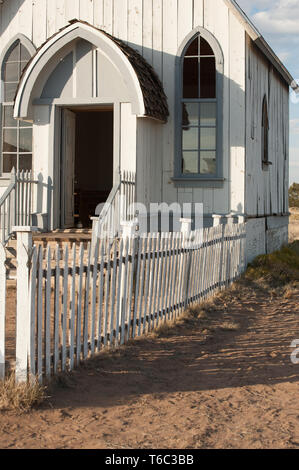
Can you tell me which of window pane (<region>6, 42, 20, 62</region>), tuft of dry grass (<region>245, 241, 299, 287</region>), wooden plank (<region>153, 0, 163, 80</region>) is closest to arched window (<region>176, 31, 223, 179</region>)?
wooden plank (<region>153, 0, 163, 80</region>)

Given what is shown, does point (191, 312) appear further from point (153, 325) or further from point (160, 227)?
point (160, 227)

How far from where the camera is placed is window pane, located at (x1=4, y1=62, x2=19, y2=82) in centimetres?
1420

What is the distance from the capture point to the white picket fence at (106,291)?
5695 mm

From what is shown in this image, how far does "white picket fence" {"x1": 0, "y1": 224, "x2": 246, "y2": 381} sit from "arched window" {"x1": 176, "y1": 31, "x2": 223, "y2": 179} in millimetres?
1926

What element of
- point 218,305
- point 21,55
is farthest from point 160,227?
point 21,55

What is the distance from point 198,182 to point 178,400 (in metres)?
8.22

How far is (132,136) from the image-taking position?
40.5 ft

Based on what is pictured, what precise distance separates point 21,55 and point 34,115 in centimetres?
213

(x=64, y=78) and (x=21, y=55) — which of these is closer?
(x=64, y=78)

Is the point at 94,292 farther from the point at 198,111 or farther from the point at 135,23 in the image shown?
the point at 135,23

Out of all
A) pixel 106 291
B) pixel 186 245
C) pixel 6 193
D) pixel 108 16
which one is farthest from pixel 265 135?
pixel 106 291

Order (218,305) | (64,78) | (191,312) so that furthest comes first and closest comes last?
(64,78), (218,305), (191,312)
